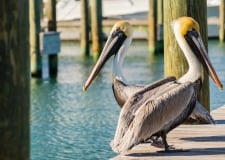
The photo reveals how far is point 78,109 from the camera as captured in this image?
15.3 metres

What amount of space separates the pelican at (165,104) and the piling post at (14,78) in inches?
78.4

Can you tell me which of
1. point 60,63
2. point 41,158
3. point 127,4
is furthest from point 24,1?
point 127,4

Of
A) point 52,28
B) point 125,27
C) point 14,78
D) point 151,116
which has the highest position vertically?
point 14,78

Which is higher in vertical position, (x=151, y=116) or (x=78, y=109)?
(x=151, y=116)

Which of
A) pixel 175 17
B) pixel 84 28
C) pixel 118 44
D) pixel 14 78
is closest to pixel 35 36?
pixel 84 28

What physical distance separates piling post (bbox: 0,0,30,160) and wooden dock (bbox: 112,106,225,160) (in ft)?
6.87

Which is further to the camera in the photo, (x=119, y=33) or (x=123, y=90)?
(x=119, y=33)

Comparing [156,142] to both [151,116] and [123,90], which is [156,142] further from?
[123,90]

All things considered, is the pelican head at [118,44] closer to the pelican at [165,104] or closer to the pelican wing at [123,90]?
the pelican wing at [123,90]

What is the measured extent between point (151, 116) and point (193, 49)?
0.78 m

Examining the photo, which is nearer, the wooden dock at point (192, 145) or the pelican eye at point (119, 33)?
the wooden dock at point (192, 145)

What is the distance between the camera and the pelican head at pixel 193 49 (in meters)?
5.97

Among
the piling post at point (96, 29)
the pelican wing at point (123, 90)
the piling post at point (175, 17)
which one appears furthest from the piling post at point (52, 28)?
the pelican wing at point (123, 90)

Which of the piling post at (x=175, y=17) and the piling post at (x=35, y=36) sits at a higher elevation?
the piling post at (x=175, y=17)
